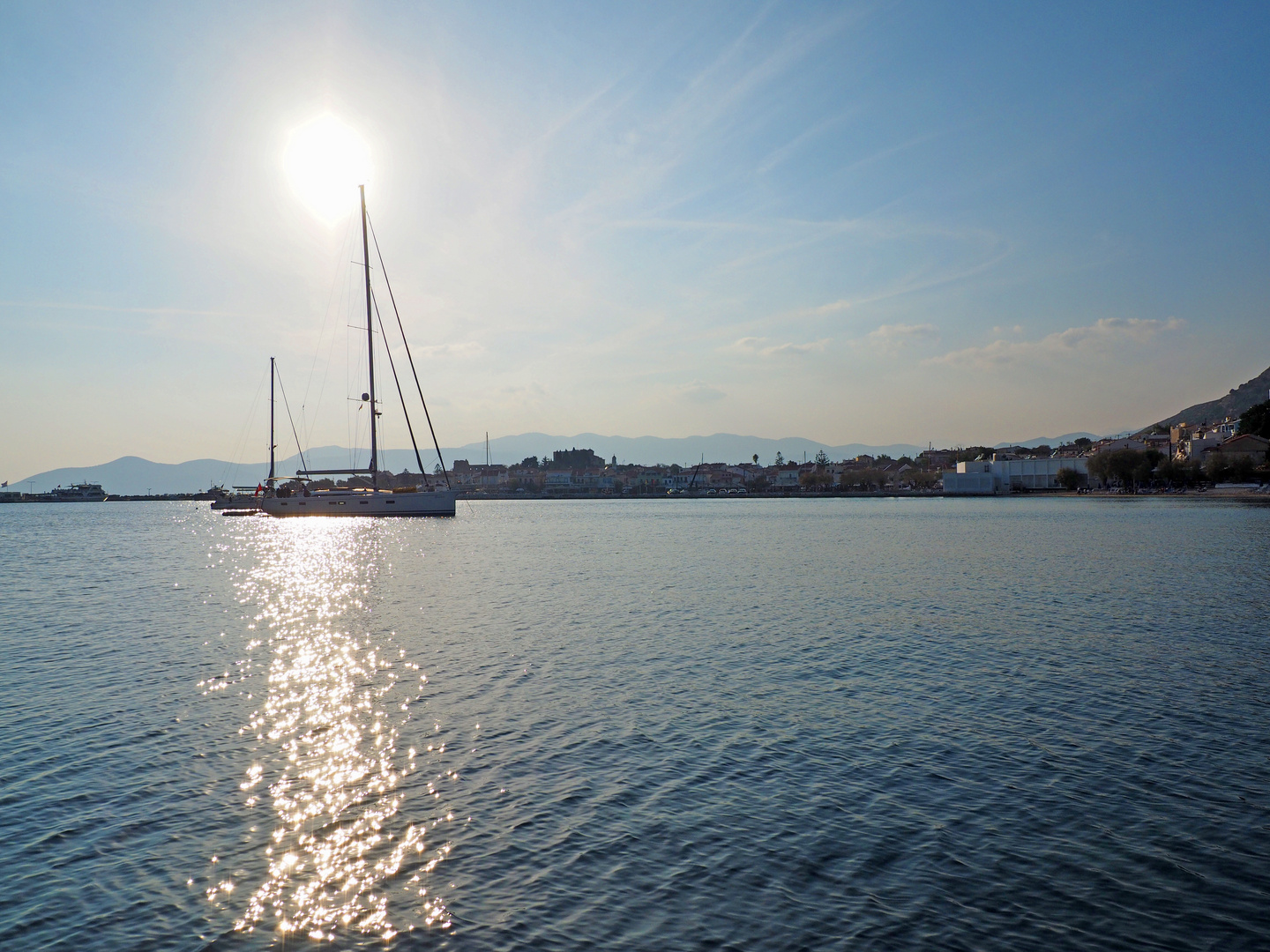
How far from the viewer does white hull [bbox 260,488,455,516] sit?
79688mm

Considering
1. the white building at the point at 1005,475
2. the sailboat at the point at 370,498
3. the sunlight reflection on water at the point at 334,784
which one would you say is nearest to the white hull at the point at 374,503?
the sailboat at the point at 370,498

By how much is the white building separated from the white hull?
105832 millimetres

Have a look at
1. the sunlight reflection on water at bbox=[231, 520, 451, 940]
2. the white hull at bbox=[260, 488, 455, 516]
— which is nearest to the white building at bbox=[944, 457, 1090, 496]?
the white hull at bbox=[260, 488, 455, 516]

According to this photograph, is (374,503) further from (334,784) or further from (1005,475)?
(1005,475)

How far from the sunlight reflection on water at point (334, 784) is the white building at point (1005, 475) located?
148m

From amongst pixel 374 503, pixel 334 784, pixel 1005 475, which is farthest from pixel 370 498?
pixel 1005 475

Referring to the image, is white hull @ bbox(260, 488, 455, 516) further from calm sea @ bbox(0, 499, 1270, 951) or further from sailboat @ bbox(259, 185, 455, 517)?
calm sea @ bbox(0, 499, 1270, 951)

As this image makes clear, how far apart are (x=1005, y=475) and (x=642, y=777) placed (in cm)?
16570

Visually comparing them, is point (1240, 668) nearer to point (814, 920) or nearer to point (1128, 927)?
point (1128, 927)

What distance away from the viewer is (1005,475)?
520 ft

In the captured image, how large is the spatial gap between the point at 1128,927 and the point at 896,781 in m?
3.23

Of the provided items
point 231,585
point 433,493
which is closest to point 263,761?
point 231,585

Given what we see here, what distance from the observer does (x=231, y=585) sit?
3133 cm

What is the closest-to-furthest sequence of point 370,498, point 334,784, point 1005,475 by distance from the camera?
point 334,784
point 370,498
point 1005,475
